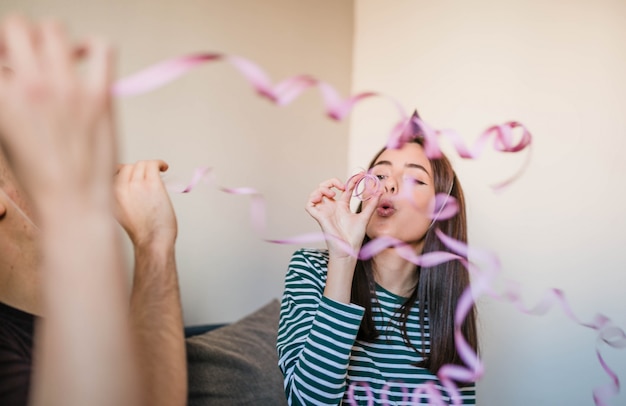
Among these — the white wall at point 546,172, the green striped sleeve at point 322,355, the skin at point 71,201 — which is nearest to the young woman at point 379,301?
the green striped sleeve at point 322,355

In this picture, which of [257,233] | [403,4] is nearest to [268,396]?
[257,233]

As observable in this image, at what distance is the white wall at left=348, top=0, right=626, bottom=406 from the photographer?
1.33 m

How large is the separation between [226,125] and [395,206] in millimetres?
584

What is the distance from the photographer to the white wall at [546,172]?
133 centimetres

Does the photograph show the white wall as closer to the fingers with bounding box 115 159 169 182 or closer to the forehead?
the forehead

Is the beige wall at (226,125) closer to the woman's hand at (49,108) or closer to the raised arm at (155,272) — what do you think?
the raised arm at (155,272)

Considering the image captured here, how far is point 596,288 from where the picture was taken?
1.34m

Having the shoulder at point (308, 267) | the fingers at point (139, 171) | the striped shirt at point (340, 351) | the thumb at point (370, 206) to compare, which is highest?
the fingers at point (139, 171)

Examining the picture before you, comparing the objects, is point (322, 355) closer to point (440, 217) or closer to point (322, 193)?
point (322, 193)

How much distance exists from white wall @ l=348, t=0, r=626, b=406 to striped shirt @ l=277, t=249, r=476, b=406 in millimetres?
430

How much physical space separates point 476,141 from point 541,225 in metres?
0.31

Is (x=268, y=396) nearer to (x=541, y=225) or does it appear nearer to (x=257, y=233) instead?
(x=257, y=233)

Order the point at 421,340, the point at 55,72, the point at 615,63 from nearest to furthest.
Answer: the point at 55,72 → the point at 421,340 → the point at 615,63

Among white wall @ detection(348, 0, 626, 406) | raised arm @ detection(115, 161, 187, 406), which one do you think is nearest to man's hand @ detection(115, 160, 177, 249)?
raised arm @ detection(115, 161, 187, 406)
